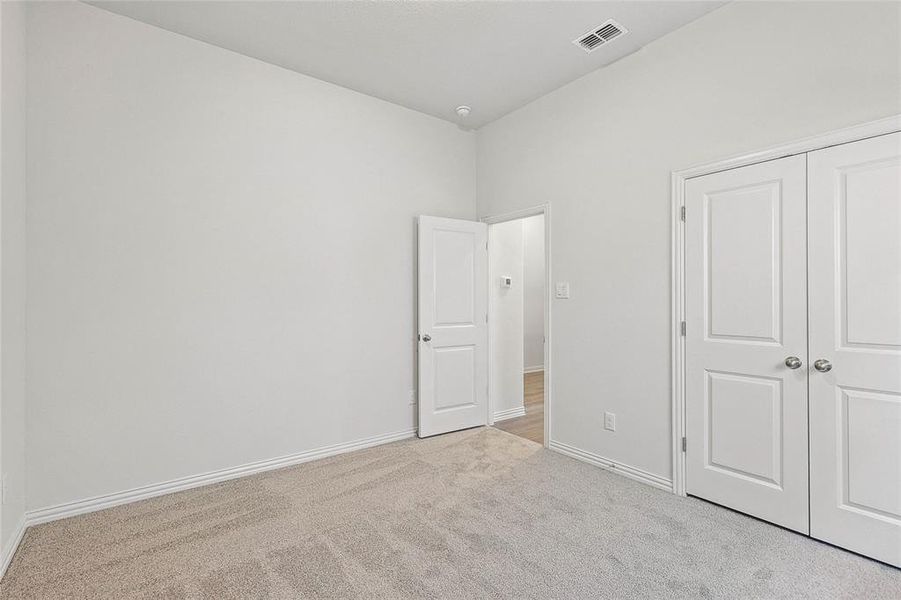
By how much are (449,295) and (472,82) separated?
181 cm

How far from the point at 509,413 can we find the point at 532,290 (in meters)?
3.42

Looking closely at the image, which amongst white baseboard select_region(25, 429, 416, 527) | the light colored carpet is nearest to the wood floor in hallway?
the light colored carpet

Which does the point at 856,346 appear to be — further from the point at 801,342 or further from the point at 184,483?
the point at 184,483

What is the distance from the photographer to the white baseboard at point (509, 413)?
14.8ft

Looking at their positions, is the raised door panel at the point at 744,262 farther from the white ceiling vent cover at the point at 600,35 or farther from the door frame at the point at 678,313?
the white ceiling vent cover at the point at 600,35

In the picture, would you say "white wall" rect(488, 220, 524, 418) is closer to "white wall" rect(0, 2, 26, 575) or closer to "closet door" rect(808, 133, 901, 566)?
"closet door" rect(808, 133, 901, 566)

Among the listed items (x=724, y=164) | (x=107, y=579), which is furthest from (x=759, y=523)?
(x=107, y=579)

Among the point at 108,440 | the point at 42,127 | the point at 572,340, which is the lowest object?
the point at 108,440

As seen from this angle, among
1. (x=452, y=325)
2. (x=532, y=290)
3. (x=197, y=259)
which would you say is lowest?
(x=452, y=325)

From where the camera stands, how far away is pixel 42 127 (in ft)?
8.16

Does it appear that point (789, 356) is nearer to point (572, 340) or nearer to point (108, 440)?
point (572, 340)

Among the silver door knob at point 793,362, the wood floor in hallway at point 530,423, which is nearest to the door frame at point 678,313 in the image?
the silver door knob at point 793,362

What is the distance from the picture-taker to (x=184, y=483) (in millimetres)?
2887

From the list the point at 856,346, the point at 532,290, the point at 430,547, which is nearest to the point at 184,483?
the point at 430,547
